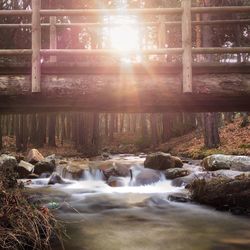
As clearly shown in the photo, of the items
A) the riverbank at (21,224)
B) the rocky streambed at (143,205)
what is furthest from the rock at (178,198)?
the riverbank at (21,224)

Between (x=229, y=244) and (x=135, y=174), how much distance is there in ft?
26.2

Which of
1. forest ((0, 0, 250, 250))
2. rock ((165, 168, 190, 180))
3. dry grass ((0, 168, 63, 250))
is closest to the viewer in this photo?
dry grass ((0, 168, 63, 250))

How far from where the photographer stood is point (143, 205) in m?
10.2

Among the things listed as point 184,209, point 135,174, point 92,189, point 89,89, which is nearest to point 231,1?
point 135,174

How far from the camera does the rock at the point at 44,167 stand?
15.2m

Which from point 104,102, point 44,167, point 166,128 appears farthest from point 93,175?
point 166,128

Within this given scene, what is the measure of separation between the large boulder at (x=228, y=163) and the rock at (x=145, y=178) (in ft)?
5.85

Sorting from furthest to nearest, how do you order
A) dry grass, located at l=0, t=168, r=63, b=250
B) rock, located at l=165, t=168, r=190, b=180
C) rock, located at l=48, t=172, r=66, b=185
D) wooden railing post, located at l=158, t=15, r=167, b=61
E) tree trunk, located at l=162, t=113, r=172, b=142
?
tree trunk, located at l=162, t=113, r=172, b=142 → rock, located at l=48, t=172, r=66, b=185 → rock, located at l=165, t=168, r=190, b=180 → wooden railing post, located at l=158, t=15, r=167, b=61 → dry grass, located at l=0, t=168, r=63, b=250

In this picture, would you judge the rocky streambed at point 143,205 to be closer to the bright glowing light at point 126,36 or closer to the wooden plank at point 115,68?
the wooden plank at point 115,68

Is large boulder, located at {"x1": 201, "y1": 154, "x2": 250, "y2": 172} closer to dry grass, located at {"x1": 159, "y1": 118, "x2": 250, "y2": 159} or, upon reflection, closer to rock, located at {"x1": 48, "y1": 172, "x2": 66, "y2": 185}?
dry grass, located at {"x1": 159, "y1": 118, "x2": 250, "y2": 159}

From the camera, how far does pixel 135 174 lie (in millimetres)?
14344

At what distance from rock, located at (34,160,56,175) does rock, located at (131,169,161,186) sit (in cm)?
358

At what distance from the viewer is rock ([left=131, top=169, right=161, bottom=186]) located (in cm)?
1329

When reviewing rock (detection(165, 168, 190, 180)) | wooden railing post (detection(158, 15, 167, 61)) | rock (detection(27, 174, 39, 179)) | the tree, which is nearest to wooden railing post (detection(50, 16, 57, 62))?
wooden railing post (detection(158, 15, 167, 61))
